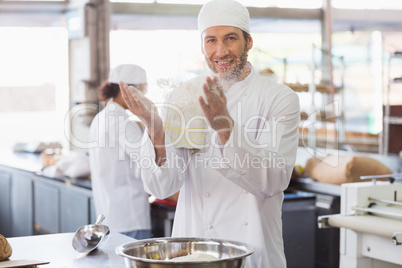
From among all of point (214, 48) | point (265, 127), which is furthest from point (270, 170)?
point (214, 48)

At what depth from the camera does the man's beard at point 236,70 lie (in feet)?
6.21

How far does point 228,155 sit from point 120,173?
1594mm

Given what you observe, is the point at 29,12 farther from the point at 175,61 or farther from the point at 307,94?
the point at 175,61

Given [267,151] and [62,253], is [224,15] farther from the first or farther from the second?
[62,253]

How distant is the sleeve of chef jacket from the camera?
168 cm

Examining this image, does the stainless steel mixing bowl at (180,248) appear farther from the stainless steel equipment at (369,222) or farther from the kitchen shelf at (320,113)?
the kitchen shelf at (320,113)

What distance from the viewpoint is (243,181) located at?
1.77 meters

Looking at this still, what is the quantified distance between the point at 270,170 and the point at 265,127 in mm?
201

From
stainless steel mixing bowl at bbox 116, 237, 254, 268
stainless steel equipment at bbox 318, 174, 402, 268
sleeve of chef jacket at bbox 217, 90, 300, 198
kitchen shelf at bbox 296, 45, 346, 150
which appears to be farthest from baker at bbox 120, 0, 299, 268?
kitchen shelf at bbox 296, 45, 346, 150

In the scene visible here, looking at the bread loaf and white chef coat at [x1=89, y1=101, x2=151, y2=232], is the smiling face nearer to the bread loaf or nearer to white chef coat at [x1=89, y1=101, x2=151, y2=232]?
the bread loaf

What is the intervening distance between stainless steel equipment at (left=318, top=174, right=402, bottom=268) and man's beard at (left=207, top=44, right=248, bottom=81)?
96 cm

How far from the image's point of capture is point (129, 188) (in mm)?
3197

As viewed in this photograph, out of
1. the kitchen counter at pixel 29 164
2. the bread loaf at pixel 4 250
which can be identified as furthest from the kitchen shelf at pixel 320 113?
the bread loaf at pixel 4 250

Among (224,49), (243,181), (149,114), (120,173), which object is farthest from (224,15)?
(120,173)
